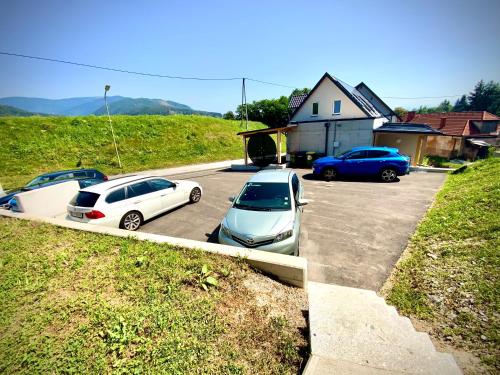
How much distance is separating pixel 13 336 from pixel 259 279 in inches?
124

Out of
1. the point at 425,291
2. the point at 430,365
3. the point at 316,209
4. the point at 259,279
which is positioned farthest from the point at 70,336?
the point at 316,209

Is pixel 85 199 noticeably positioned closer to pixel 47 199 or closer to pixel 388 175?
pixel 47 199

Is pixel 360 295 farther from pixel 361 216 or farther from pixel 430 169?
pixel 430 169

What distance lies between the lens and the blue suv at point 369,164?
38.4ft

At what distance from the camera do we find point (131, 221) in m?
7.15

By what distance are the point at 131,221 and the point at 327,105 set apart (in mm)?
16955

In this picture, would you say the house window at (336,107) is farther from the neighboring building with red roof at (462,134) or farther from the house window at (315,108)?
the neighboring building with red roof at (462,134)

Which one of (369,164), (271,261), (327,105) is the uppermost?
(327,105)

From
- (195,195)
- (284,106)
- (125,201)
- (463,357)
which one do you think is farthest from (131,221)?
(284,106)

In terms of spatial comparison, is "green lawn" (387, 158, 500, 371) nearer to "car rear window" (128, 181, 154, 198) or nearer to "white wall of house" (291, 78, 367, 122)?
"car rear window" (128, 181, 154, 198)

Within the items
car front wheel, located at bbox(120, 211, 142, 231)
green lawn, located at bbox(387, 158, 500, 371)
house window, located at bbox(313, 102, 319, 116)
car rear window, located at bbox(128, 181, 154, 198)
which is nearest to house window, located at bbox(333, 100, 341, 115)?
house window, located at bbox(313, 102, 319, 116)

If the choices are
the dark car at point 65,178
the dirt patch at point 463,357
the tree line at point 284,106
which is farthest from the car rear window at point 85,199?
the tree line at point 284,106

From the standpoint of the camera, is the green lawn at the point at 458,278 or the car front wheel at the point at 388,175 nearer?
the green lawn at the point at 458,278

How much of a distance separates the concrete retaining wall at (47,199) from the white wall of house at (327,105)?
17012mm
